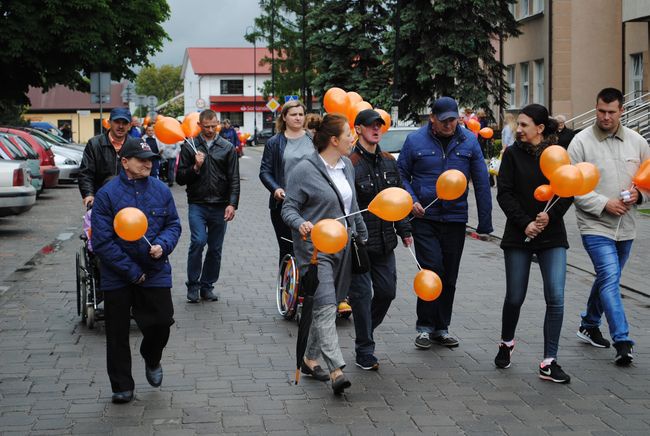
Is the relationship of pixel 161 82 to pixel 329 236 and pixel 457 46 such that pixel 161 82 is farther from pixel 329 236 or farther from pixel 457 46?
pixel 329 236

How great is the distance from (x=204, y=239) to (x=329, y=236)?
4191 mm

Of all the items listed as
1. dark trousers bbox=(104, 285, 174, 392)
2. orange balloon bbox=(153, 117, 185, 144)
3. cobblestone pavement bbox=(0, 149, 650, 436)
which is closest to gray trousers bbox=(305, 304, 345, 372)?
cobblestone pavement bbox=(0, 149, 650, 436)

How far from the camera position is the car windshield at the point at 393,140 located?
22.0m

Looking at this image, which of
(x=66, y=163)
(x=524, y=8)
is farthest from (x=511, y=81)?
(x=66, y=163)

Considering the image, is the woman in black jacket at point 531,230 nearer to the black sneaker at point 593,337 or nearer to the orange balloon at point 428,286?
the orange balloon at point 428,286

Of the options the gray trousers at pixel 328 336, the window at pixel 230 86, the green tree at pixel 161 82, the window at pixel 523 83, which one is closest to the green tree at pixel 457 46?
the window at pixel 523 83

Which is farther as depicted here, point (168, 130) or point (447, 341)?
point (168, 130)

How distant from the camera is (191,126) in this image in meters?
9.95

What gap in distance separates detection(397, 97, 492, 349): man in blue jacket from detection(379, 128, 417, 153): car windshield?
14.0 meters

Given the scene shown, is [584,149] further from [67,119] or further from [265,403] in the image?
[67,119]

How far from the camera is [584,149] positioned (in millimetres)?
7570

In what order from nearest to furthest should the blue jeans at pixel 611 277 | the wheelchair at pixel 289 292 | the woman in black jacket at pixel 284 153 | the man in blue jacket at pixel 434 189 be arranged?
the blue jeans at pixel 611 277 → the man in blue jacket at pixel 434 189 → the wheelchair at pixel 289 292 → the woman in black jacket at pixel 284 153

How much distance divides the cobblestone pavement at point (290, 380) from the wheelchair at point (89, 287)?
15cm

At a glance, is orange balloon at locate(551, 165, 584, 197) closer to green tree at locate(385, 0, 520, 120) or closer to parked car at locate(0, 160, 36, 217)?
parked car at locate(0, 160, 36, 217)
